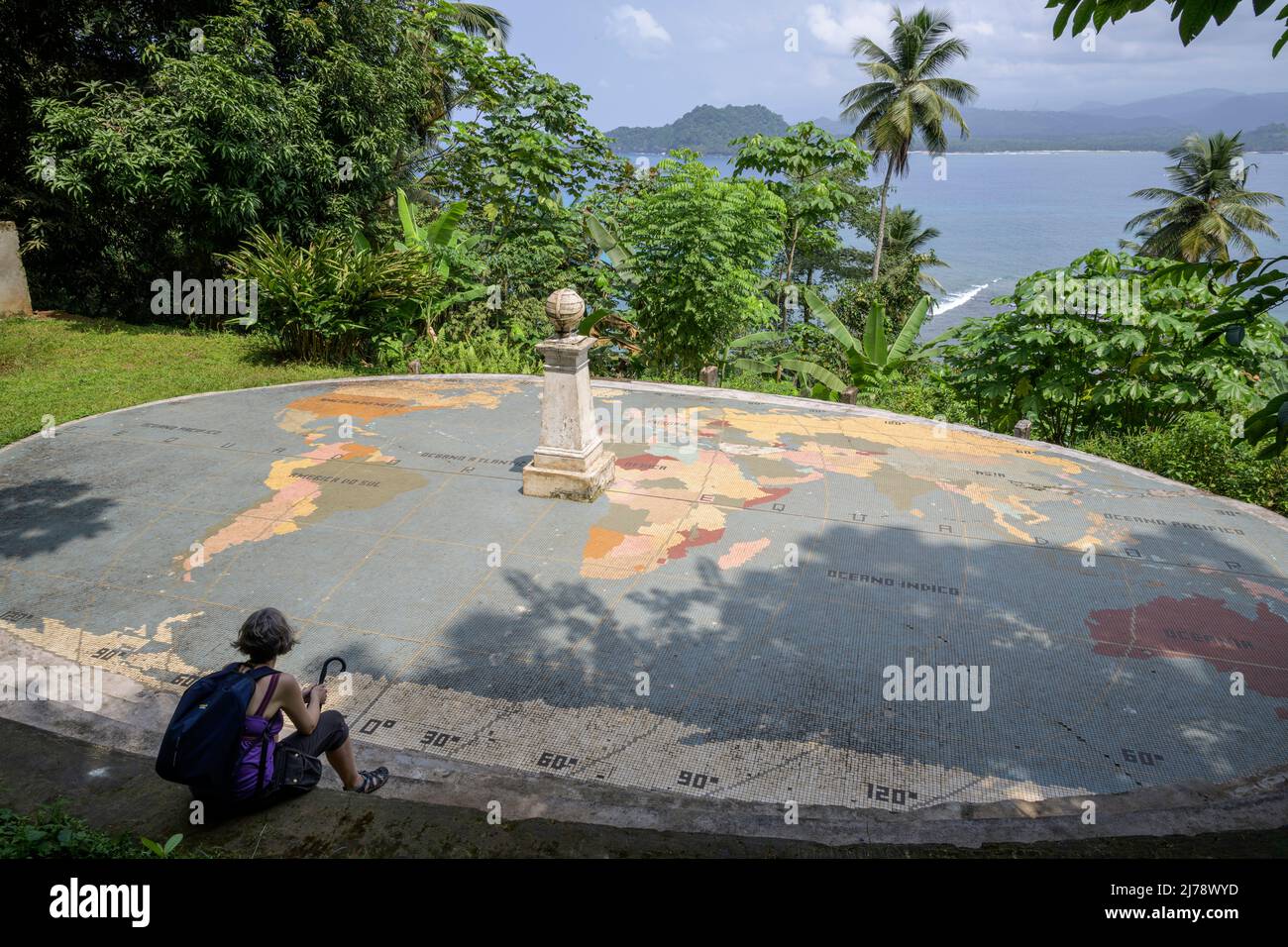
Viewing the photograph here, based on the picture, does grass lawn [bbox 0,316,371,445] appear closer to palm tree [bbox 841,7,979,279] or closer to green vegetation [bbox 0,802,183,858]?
green vegetation [bbox 0,802,183,858]

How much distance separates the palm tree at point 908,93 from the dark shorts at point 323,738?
107ft

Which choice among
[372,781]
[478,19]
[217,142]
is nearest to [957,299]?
[478,19]

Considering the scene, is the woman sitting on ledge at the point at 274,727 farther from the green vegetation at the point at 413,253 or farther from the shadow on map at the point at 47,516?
the green vegetation at the point at 413,253

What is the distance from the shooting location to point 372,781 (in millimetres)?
4391

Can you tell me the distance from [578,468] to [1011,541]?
4.67m

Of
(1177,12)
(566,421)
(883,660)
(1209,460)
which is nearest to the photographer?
(1177,12)

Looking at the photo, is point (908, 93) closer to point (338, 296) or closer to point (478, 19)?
point (478, 19)

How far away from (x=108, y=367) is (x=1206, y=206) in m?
38.0

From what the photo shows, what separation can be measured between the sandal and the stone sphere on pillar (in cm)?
490

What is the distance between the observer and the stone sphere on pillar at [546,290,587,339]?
26.3 ft

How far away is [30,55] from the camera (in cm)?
1532

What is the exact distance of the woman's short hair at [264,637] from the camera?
387 centimetres

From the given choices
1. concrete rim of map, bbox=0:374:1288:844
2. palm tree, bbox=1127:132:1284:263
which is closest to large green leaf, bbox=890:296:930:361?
concrete rim of map, bbox=0:374:1288:844
